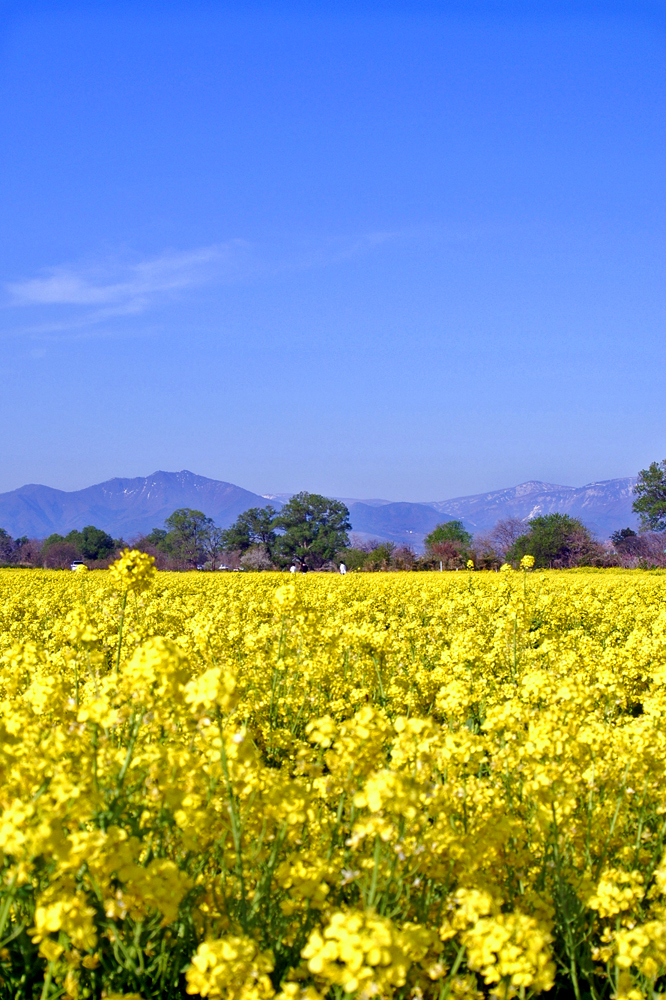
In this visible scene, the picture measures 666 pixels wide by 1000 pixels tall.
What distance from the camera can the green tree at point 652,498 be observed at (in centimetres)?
8300

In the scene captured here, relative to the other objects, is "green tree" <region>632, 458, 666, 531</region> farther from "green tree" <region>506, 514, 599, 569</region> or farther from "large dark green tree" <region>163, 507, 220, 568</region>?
"large dark green tree" <region>163, 507, 220, 568</region>

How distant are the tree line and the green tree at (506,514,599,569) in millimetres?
96

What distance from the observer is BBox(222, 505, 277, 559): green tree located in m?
94.3

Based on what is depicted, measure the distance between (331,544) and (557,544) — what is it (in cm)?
3451

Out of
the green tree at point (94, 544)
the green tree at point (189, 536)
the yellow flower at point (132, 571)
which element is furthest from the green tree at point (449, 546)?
the yellow flower at point (132, 571)

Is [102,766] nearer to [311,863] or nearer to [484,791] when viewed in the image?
[311,863]

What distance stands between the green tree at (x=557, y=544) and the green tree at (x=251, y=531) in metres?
36.7

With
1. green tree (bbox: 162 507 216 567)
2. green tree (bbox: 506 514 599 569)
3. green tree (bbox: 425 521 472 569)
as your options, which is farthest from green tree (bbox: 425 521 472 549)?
green tree (bbox: 162 507 216 567)

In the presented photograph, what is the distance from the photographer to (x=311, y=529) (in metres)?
96.1

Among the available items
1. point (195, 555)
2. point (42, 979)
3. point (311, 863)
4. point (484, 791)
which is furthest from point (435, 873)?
point (195, 555)

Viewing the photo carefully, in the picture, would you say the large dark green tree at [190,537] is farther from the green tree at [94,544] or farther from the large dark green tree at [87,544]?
the large dark green tree at [87,544]

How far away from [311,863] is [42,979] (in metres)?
1.29

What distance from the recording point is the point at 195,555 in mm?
101062

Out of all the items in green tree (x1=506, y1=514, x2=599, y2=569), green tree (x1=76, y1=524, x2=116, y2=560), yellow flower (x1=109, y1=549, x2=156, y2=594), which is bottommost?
green tree (x1=506, y1=514, x2=599, y2=569)
